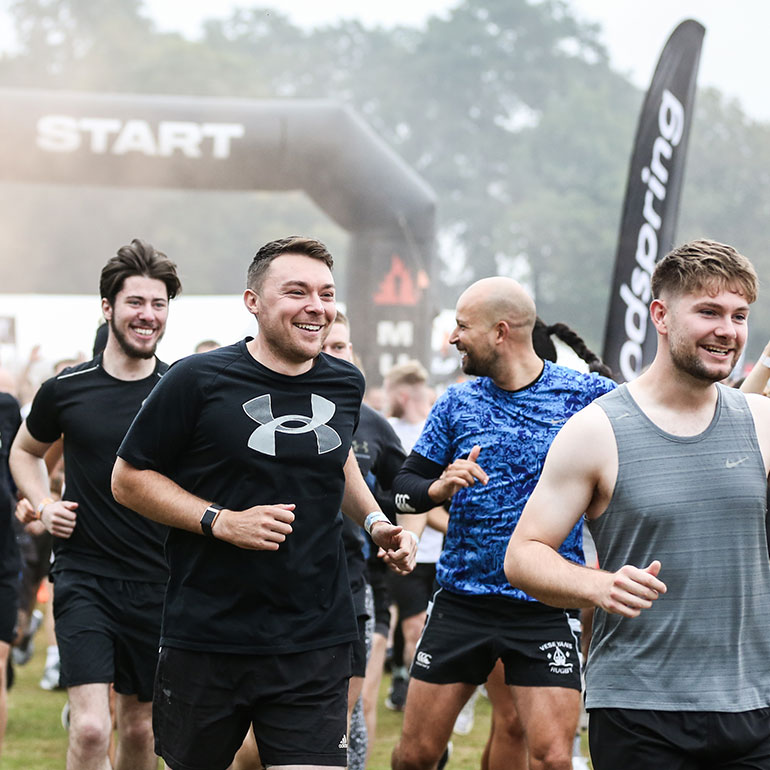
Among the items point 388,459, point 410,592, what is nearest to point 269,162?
point 410,592

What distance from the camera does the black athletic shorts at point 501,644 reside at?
4.74 m

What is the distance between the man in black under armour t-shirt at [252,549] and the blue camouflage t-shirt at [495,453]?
95 centimetres

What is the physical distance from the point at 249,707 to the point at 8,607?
227 cm

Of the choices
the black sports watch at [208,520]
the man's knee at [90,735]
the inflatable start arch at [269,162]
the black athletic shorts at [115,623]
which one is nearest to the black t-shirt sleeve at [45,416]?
the black athletic shorts at [115,623]

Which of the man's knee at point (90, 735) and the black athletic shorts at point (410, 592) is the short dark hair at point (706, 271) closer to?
the man's knee at point (90, 735)

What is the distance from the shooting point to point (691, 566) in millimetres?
3203

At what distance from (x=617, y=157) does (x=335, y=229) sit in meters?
13.0

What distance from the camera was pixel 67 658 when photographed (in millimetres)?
4977

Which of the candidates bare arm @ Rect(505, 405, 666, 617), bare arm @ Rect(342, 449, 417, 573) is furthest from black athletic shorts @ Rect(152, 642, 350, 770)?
bare arm @ Rect(505, 405, 666, 617)

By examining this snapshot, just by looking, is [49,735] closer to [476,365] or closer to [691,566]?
[476,365]

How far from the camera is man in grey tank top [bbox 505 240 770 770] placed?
3.20m

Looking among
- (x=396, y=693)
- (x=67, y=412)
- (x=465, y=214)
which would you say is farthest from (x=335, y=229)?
(x=67, y=412)

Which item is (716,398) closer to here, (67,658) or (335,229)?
(67,658)

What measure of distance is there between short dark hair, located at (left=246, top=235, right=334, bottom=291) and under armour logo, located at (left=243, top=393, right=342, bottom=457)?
40 centimetres
